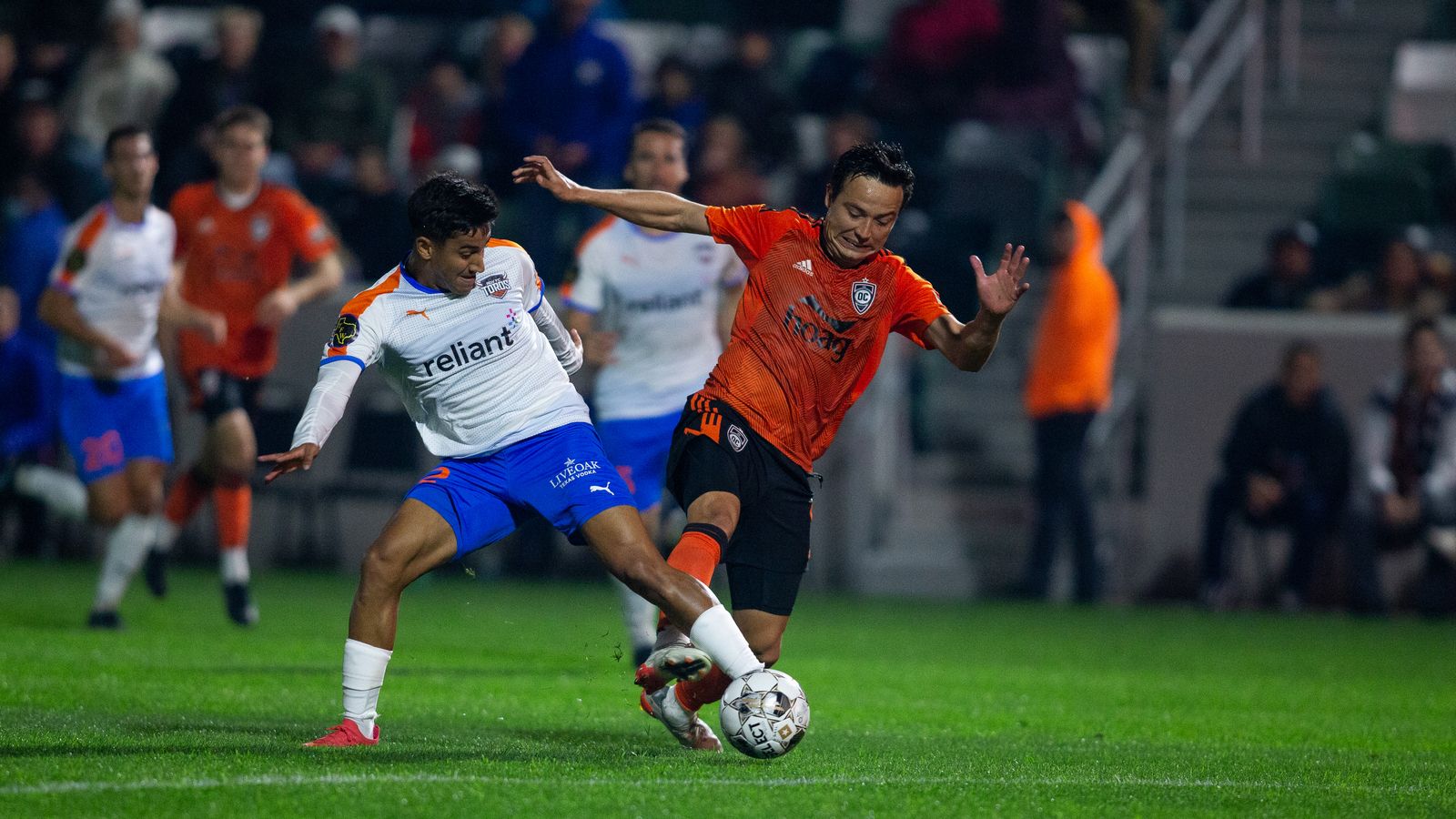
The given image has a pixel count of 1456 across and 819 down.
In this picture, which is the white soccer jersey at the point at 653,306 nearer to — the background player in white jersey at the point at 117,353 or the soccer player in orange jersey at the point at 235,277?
the soccer player in orange jersey at the point at 235,277

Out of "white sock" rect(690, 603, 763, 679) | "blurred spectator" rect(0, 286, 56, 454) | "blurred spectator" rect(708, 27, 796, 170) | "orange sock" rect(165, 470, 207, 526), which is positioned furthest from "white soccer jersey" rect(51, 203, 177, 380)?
"blurred spectator" rect(708, 27, 796, 170)

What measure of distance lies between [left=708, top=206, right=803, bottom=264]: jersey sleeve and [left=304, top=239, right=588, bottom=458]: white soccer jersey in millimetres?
740

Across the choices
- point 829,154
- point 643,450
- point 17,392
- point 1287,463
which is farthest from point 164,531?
point 1287,463

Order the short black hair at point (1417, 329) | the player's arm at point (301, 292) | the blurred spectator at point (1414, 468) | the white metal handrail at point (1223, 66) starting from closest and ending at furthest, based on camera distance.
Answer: the player's arm at point (301, 292) < the short black hair at point (1417, 329) < the blurred spectator at point (1414, 468) < the white metal handrail at point (1223, 66)

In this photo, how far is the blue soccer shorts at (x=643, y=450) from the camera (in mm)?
9711

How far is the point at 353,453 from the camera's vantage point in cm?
1582

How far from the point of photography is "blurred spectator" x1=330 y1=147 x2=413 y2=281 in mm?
16156

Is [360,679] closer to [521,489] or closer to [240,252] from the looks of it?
[521,489]

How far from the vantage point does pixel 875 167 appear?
6703 mm

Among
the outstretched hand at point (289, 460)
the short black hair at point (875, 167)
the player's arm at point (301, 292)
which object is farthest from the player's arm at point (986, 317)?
the player's arm at point (301, 292)

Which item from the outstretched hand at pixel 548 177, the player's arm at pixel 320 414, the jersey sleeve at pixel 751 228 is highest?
the outstretched hand at pixel 548 177

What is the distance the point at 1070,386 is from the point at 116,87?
917 centimetres

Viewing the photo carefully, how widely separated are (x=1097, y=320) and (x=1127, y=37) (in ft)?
13.8

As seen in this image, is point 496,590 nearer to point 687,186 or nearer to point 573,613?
point 573,613
